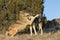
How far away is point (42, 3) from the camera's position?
58.2 feet

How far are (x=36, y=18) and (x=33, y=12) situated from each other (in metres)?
1.17

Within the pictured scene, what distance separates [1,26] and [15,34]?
2.53 m

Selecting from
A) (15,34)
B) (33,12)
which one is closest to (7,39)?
(15,34)

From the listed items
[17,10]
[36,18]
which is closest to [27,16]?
[36,18]

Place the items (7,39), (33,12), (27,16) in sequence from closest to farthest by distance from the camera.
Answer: (7,39) < (27,16) < (33,12)

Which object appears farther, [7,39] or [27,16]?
[27,16]

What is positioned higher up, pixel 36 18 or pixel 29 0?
pixel 29 0

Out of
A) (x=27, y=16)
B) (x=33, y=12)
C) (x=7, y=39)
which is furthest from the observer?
(x=33, y=12)

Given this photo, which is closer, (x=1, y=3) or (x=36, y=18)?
(x=36, y=18)

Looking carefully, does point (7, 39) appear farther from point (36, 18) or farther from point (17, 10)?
point (17, 10)

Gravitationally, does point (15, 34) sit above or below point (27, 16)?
below

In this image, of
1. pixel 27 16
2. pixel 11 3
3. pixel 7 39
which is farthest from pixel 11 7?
pixel 7 39

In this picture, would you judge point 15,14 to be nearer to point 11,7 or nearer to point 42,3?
point 11,7

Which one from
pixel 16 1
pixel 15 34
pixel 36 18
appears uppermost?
pixel 16 1
